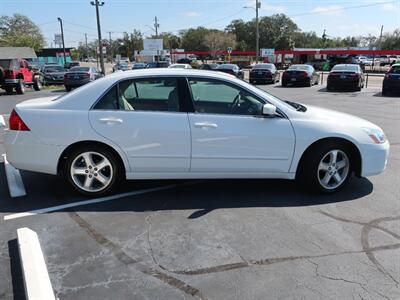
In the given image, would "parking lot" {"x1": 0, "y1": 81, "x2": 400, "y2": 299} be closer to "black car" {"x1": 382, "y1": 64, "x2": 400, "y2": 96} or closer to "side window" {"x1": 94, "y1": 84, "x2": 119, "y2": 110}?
"side window" {"x1": 94, "y1": 84, "x2": 119, "y2": 110}

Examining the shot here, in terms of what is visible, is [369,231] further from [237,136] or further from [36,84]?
[36,84]

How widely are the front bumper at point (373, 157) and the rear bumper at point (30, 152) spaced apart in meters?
3.73

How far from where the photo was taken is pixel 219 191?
5.10 metres

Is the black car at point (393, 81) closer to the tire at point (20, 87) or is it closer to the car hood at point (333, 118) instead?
the car hood at point (333, 118)

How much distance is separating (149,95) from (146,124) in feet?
1.54

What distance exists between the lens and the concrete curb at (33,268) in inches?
110

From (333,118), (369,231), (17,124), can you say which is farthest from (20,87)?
(369,231)

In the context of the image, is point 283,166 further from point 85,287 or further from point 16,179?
point 16,179

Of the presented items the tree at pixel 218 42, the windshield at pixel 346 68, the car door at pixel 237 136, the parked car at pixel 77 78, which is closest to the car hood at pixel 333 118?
the car door at pixel 237 136

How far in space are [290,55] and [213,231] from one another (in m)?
71.6

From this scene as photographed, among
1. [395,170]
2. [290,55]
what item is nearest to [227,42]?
[290,55]

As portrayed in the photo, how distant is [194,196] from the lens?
4.92 meters

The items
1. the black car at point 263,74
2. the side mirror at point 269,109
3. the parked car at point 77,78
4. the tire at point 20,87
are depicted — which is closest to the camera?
the side mirror at point 269,109

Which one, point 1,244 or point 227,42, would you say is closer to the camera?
point 1,244
